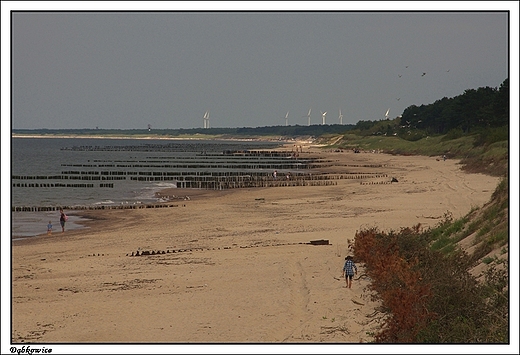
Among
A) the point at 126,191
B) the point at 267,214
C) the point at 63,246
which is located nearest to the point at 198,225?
the point at 267,214

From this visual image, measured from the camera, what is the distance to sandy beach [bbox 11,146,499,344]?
1385cm

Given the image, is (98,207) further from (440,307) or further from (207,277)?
(440,307)

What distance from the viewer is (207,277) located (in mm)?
18781

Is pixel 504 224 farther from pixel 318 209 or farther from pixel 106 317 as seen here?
pixel 318 209

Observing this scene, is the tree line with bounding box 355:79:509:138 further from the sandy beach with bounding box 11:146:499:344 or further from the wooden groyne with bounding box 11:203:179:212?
the sandy beach with bounding box 11:146:499:344

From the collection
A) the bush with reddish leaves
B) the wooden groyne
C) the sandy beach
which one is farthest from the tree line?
the bush with reddish leaves

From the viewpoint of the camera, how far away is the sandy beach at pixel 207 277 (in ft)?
45.4

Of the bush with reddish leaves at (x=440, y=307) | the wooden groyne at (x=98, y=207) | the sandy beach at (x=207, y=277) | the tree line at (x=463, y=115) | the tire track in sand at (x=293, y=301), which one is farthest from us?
the tree line at (x=463, y=115)

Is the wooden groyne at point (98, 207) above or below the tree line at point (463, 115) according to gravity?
below

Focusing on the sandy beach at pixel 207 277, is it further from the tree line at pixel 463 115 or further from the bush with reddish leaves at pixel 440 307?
the tree line at pixel 463 115

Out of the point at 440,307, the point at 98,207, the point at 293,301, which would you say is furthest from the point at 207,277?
the point at 98,207

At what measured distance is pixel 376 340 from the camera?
12.1 meters

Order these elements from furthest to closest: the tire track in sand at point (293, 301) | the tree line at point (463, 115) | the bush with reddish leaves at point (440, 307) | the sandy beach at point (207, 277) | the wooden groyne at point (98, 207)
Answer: the tree line at point (463, 115), the wooden groyne at point (98, 207), the sandy beach at point (207, 277), the tire track in sand at point (293, 301), the bush with reddish leaves at point (440, 307)

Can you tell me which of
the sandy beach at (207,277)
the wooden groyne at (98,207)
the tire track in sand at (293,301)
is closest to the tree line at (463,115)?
the wooden groyne at (98,207)
